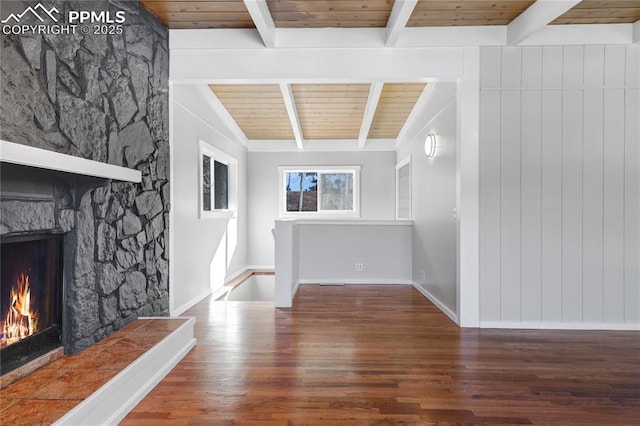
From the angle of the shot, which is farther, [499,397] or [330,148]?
[330,148]

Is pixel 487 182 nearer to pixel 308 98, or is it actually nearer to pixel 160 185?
pixel 308 98

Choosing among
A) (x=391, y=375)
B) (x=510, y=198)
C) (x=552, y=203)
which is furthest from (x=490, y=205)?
(x=391, y=375)

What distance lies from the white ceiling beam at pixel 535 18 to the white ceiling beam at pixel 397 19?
3.23 feet

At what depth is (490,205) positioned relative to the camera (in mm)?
3449

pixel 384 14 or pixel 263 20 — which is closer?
pixel 263 20

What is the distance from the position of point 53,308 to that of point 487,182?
3.41 meters

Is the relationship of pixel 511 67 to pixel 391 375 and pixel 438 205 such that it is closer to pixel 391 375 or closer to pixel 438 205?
pixel 438 205

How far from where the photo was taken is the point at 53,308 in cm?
224

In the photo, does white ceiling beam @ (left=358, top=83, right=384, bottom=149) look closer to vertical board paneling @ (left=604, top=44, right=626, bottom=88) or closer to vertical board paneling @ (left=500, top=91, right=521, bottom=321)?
vertical board paneling @ (left=500, top=91, right=521, bottom=321)

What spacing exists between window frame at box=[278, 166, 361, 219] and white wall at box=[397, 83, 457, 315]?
6.29 feet

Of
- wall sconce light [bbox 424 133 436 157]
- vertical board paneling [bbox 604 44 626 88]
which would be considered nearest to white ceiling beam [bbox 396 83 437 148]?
wall sconce light [bbox 424 133 436 157]

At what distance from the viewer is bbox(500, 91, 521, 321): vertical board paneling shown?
3.43 metres

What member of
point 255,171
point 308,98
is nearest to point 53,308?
point 308,98

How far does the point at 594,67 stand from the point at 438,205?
73.2 inches
